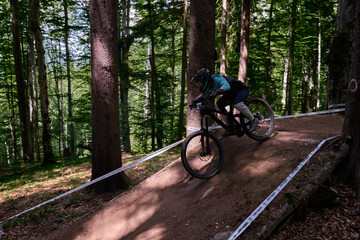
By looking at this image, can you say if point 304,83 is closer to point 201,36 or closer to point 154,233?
point 201,36

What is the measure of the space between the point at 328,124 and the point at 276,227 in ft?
18.9

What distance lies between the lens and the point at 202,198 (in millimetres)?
4367

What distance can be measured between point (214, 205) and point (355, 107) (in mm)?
3221

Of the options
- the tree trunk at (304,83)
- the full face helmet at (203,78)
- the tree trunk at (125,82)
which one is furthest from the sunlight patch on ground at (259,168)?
the tree trunk at (304,83)

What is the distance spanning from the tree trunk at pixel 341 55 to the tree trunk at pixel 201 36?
18.1ft

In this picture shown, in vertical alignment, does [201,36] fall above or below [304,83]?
above

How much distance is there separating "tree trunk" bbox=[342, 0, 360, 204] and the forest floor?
20.9 inches

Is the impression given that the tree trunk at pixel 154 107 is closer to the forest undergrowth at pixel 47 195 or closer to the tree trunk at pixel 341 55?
the forest undergrowth at pixel 47 195

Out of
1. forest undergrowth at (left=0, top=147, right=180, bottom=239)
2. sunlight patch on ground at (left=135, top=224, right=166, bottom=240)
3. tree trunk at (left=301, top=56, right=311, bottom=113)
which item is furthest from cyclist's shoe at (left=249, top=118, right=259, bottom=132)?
tree trunk at (left=301, top=56, right=311, bottom=113)

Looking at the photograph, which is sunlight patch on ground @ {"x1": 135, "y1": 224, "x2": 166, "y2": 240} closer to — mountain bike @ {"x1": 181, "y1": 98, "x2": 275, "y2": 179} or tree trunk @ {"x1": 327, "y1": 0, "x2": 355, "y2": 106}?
mountain bike @ {"x1": 181, "y1": 98, "x2": 275, "y2": 179}

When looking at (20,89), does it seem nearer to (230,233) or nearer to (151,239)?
(151,239)

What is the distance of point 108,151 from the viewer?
20.9 feet

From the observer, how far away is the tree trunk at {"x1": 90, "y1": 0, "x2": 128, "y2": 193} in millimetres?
6078

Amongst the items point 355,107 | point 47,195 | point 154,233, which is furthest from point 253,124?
point 47,195
